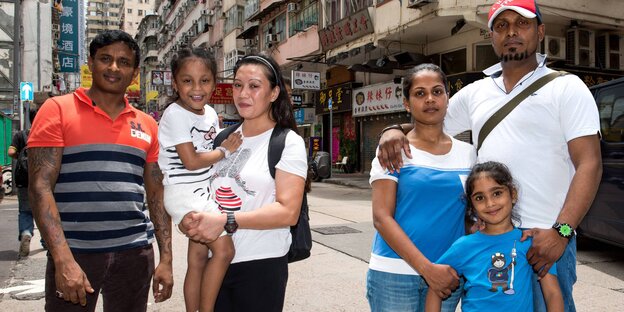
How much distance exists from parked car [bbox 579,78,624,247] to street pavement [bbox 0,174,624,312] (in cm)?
51

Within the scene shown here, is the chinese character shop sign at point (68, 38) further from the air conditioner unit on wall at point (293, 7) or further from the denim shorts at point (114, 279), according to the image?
the denim shorts at point (114, 279)

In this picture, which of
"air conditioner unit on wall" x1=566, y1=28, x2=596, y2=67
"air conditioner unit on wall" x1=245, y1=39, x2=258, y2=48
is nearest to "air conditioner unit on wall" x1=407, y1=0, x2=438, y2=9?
"air conditioner unit on wall" x1=566, y1=28, x2=596, y2=67

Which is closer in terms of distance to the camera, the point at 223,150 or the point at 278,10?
the point at 223,150

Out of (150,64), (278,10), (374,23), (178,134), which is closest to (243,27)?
(278,10)

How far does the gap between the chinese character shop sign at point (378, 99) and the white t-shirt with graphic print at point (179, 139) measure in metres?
16.0

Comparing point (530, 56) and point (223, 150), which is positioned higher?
point (530, 56)

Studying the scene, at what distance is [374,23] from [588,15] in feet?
21.0

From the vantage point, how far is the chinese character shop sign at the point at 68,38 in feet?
103

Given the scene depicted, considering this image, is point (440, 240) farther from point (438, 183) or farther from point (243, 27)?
point (243, 27)

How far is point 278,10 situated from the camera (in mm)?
26219

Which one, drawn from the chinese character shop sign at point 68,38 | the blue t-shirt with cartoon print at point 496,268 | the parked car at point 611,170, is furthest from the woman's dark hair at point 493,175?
the chinese character shop sign at point 68,38

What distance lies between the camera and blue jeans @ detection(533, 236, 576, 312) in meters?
2.16

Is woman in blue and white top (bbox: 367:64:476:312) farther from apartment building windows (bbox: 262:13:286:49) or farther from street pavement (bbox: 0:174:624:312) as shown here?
apartment building windows (bbox: 262:13:286:49)

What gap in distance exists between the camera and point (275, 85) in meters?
2.33
